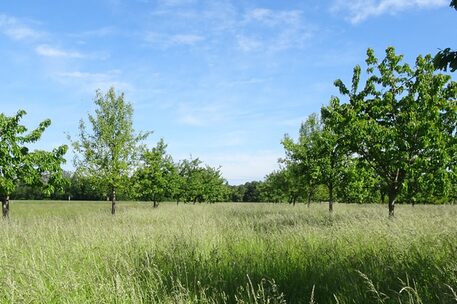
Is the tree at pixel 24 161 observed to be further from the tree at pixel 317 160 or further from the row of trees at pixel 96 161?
the tree at pixel 317 160

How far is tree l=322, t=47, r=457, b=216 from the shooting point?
11508 mm

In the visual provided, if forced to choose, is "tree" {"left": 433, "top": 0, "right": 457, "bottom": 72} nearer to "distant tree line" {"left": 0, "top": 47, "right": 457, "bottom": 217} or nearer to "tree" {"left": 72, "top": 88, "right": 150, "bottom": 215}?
"distant tree line" {"left": 0, "top": 47, "right": 457, "bottom": 217}

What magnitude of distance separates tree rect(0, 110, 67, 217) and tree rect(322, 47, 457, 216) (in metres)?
11.5

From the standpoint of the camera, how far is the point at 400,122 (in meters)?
12.4

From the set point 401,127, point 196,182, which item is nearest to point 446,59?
point 401,127

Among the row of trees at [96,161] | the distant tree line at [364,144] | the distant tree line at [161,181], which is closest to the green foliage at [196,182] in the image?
the distant tree line at [161,181]

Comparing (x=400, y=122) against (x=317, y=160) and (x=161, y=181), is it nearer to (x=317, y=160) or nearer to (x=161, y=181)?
(x=317, y=160)

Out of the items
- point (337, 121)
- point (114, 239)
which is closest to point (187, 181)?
point (337, 121)

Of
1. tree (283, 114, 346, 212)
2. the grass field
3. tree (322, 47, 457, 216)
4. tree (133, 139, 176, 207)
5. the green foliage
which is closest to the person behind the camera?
the grass field

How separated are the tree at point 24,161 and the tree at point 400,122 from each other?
11.5 m

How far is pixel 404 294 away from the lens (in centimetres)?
418

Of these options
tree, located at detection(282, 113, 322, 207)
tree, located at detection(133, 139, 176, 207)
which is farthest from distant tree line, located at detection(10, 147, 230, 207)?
tree, located at detection(282, 113, 322, 207)

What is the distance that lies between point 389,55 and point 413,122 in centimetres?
269

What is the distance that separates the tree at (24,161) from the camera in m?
14.5
